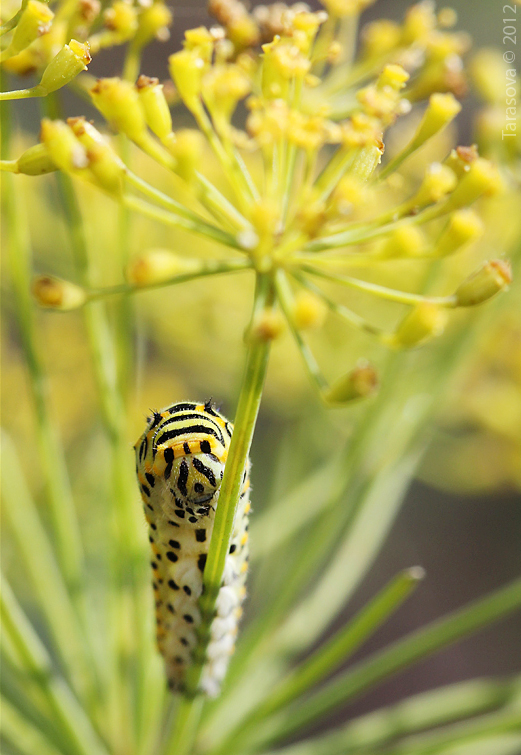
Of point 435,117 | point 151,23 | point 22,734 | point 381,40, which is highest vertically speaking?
point 381,40

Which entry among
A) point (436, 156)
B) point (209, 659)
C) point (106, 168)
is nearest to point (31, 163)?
point (106, 168)

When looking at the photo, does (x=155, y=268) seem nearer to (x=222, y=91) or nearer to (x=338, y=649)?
(x=222, y=91)

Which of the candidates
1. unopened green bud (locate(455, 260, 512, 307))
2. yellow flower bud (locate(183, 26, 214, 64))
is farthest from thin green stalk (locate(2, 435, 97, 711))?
unopened green bud (locate(455, 260, 512, 307))

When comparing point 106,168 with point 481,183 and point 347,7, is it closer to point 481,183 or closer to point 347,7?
point 481,183

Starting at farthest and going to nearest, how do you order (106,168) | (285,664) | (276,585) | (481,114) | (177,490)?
(276,585) → (285,664) → (481,114) → (177,490) → (106,168)

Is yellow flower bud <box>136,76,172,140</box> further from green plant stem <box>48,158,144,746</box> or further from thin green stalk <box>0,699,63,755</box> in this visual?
thin green stalk <box>0,699,63,755</box>

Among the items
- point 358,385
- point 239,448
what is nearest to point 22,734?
point 239,448

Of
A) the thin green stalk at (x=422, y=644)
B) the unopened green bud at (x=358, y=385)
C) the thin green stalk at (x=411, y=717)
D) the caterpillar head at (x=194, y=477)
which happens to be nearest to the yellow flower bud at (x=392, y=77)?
the unopened green bud at (x=358, y=385)
